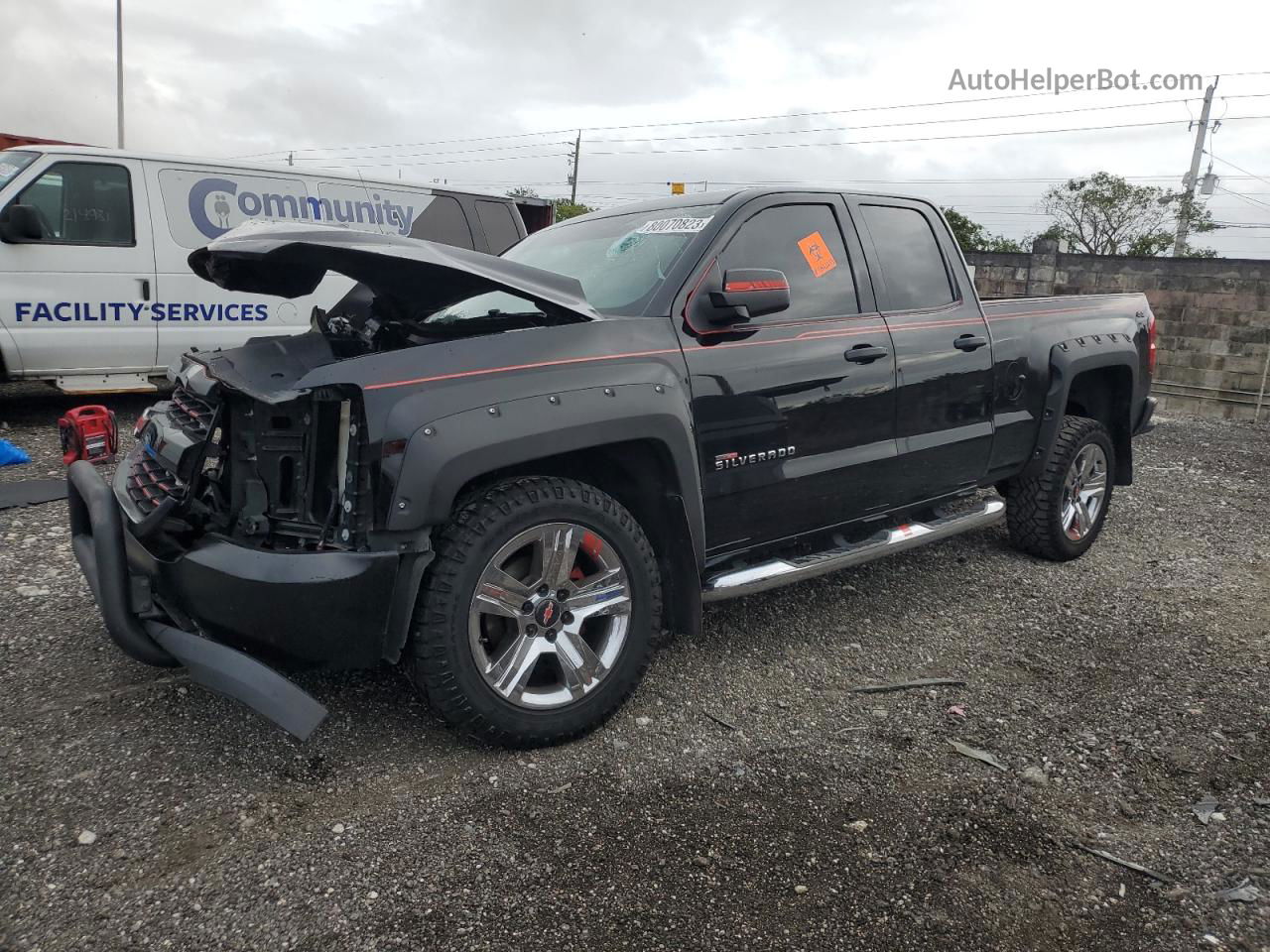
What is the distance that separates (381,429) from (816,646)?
219cm

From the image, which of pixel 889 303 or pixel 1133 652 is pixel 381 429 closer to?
pixel 889 303

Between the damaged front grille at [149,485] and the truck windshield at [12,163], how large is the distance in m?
5.18

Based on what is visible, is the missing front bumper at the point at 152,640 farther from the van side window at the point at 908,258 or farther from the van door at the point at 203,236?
the van door at the point at 203,236

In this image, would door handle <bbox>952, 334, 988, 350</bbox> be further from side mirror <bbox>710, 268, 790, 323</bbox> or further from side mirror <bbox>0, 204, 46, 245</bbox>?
side mirror <bbox>0, 204, 46, 245</bbox>

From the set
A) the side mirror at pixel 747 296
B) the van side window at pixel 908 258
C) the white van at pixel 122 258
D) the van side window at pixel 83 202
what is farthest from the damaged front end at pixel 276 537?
the van side window at pixel 83 202

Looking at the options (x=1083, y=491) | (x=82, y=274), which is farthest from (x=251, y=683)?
(x=82, y=274)

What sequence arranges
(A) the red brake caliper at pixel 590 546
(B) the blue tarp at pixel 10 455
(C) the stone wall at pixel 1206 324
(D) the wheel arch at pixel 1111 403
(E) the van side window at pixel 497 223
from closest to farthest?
(A) the red brake caliper at pixel 590 546
(D) the wheel arch at pixel 1111 403
(B) the blue tarp at pixel 10 455
(E) the van side window at pixel 497 223
(C) the stone wall at pixel 1206 324

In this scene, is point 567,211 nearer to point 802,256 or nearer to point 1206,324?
point 1206,324

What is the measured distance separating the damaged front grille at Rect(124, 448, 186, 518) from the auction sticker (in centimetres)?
198

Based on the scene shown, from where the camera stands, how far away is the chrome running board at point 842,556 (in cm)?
334

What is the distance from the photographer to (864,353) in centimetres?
370

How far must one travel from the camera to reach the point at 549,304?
2.96m

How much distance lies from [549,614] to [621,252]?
1.57 meters

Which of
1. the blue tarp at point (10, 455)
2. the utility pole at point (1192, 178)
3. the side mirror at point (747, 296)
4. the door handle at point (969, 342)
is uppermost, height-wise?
the utility pole at point (1192, 178)
